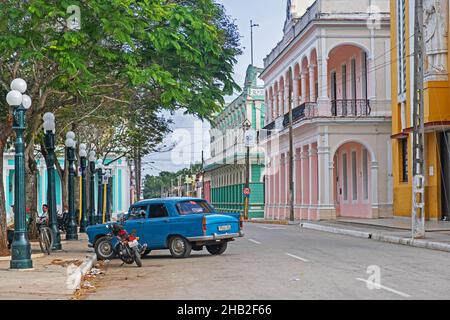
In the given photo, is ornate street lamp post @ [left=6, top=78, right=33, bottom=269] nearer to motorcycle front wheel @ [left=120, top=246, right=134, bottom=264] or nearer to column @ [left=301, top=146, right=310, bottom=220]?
motorcycle front wheel @ [left=120, top=246, right=134, bottom=264]

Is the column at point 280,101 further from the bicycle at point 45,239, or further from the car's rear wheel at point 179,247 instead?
the car's rear wheel at point 179,247

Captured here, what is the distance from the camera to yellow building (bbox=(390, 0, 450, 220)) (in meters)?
33.2

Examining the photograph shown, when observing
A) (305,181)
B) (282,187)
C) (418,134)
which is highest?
(418,134)

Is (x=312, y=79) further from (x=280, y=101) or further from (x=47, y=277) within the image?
(x=47, y=277)

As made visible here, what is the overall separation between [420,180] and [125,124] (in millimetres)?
18300

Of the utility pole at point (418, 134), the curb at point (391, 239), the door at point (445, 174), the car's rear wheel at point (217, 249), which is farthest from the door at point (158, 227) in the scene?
the door at point (445, 174)

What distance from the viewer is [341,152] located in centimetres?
5103

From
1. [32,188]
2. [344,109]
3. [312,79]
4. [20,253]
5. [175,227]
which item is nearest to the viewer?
[20,253]

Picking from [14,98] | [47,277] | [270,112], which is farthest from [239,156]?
[47,277]

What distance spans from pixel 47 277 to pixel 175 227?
5491 millimetres

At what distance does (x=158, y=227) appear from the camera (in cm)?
2103

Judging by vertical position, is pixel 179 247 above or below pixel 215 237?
below
